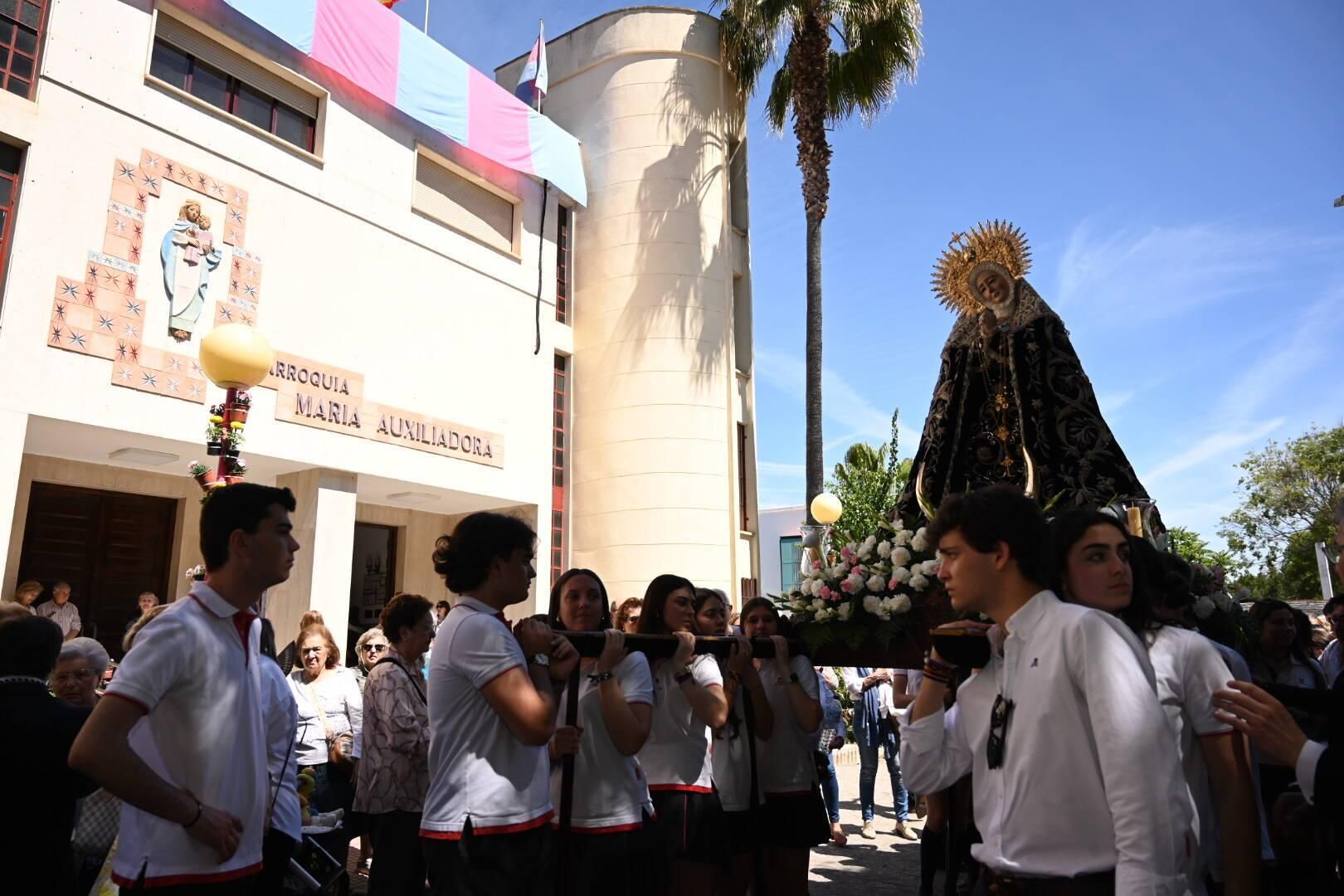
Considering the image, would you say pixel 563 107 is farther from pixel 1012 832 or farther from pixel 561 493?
pixel 1012 832

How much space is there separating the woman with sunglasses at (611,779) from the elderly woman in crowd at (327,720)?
216cm

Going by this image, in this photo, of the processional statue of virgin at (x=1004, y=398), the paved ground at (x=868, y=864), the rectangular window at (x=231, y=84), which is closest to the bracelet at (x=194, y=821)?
the processional statue of virgin at (x=1004, y=398)

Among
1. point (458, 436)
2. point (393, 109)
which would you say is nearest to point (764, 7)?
point (393, 109)

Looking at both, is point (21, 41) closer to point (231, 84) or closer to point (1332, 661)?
point (231, 84)

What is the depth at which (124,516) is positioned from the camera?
13.3m

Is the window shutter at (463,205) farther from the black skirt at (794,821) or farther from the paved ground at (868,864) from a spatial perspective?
the black skirt at (794,821)

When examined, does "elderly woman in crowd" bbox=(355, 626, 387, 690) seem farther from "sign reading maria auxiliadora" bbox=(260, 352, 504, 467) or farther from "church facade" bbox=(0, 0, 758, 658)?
"sign reading maria auxiliadora" bbox=(260, 352, 504, 467)

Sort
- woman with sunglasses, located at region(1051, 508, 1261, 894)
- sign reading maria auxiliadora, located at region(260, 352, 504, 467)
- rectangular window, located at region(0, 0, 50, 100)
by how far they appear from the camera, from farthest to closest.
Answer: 1. sign reading maria auxiliadora, located at region(260, 352, 504, 467)
2. rectangular window, located at region(0, 0, 50, 100)
3. woman with sunglasses, located at region(1051, 508, 1261, 894)

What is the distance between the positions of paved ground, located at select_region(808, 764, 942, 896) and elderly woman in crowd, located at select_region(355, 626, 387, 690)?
140 inches

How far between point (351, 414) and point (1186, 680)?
40.2ft

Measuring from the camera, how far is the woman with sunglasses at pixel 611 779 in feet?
11.5

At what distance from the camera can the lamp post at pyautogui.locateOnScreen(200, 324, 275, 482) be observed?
6.27 metres

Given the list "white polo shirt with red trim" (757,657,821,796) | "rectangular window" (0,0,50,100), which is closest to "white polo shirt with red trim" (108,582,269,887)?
"white polo shirt with red trim" (757,657,821,796)

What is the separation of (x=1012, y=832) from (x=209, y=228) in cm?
1241
